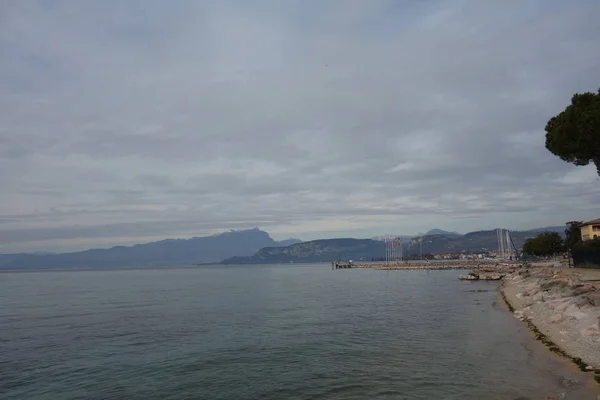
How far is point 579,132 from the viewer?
125 feet

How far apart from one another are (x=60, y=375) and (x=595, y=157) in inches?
1803

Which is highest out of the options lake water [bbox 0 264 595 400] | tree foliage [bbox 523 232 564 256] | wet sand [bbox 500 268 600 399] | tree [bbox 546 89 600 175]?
tree [bbox 546 89 600 175]

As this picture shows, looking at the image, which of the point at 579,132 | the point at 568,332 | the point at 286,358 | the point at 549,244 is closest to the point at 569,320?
the point at 568,332

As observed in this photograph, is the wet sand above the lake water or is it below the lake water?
above

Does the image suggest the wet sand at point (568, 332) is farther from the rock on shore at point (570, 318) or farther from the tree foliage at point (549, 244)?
the tree foliage at point (549, 244)

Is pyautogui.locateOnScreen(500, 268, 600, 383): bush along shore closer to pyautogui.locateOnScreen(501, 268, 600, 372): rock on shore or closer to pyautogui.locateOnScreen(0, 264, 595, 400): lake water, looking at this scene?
pyautogui.locateOnScreen(501, 268, 600, 372): rock on shore

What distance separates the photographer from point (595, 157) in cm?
3981

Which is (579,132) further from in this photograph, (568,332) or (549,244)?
(549,244)

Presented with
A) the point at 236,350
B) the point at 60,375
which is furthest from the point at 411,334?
the point at 60,375

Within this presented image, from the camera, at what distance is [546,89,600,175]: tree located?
36.4 meters

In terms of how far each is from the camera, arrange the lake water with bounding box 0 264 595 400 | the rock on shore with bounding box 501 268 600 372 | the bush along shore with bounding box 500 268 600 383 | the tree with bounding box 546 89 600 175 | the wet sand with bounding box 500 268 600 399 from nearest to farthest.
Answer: the wet sand with bounding box 500 268 600 399
the lake water with bounding box 0 264 595 400
the bush along shore with bounding box 500 268 600 383
the rock on shore with bounding box 501 268 600 372
the tree with bounding box 546 89 600 175

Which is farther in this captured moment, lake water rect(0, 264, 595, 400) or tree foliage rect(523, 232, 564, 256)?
tree foliage rect(523, 232, 564, 256)

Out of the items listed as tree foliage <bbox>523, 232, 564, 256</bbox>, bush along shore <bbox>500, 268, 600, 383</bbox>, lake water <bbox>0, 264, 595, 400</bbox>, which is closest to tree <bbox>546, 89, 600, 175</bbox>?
bush along shore <bbox>500, 268, 600, 383</bbox>

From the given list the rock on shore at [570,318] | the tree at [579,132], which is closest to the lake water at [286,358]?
the rock on shore at [570,318]
